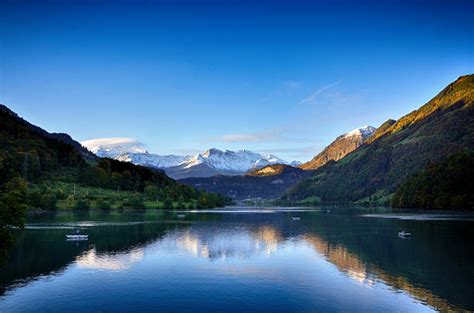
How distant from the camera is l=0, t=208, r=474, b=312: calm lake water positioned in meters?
47.3

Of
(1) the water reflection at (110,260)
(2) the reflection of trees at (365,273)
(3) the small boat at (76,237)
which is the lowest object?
(2) the reflection of trees at (365,273)

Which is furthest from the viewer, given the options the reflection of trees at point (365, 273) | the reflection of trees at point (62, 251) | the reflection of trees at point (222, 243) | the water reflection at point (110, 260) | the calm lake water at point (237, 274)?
the reflection of trees at point (222, 243)

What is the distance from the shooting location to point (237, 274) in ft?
210

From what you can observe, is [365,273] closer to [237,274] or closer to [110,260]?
[237,274]

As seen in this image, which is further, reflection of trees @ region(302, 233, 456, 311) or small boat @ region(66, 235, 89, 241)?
small boat @ region(66, 235, 89, 241)

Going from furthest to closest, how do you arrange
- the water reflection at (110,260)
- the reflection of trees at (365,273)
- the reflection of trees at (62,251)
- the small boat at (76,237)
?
the small boat at (76,237)
the water reflection at (110,260)
the reflection of trees at (62,251)
the reflection of trees at (365,273)

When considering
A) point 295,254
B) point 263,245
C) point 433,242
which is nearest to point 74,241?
point 263,245

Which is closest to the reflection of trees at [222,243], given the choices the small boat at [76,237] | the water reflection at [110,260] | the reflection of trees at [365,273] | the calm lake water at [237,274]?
the calm lake water at [237,274]

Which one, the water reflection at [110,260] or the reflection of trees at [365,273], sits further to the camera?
the water reflection at [110,260]

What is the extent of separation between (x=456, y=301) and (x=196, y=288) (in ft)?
98.7

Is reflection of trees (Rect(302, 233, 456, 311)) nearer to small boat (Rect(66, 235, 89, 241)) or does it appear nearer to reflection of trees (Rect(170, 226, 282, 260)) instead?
reflection of trees (Rect(170, 226, 282, 260))

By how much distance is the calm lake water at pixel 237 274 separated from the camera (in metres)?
47.3

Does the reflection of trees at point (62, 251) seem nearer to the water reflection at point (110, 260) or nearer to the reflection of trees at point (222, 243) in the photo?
the water reflection at point (110, 260)

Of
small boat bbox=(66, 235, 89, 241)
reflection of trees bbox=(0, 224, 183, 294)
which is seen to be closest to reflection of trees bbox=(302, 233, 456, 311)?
reflection of trees bbox=(0, 224, 183, 294)
